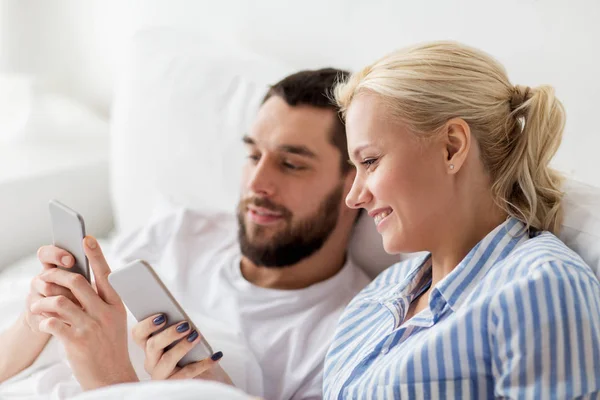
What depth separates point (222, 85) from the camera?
5.22 feet

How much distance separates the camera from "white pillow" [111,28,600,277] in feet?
5.07

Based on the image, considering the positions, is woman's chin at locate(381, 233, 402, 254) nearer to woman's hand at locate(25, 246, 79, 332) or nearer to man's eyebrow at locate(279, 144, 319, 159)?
man's eyebrow at locate(279, 144, 319, 159)

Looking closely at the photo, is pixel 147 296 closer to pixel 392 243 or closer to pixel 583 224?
pixel 392 243

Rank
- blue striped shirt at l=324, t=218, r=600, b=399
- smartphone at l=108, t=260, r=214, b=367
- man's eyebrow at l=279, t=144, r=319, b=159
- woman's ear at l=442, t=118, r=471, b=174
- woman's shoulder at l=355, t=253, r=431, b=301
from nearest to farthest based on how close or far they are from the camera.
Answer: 1. blue striped shirt at l=324, t=218, r=600, b=399
2. woman's ear at l=442, t=118, r=471, b=174
3. smartphone at l=108, t=260, r=214, b=367
4. woman's shoulder at l=355, t=253, r=431, b=301
5. man's eyebrow at l=279, t=144, r=319, b=159

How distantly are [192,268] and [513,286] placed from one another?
80cm

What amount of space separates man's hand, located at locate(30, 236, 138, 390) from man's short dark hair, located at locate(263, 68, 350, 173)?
47 centimetres

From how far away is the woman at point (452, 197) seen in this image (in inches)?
32.8

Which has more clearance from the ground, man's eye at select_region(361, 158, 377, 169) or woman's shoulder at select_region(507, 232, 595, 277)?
man's eye at select_region(361, 158, 377, 169)

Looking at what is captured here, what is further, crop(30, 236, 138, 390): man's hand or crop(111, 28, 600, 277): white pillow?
crop(111, 28, 600, 277): white pillow

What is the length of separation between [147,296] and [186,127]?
60 centimetres

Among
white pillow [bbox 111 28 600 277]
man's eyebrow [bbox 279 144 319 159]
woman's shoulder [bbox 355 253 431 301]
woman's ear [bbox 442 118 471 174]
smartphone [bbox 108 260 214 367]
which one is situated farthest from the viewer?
white pillow [bbox 111 28 600 277]

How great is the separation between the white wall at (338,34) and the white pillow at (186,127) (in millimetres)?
141

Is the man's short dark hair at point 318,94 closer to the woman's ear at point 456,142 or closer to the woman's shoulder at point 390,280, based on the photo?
the woman's shoulder at point 390,280

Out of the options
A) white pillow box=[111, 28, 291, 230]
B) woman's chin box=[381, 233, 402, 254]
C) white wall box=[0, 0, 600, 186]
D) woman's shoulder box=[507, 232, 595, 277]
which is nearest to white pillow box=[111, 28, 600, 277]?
white pillow box=[111, 28, 291, 230]
